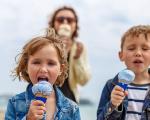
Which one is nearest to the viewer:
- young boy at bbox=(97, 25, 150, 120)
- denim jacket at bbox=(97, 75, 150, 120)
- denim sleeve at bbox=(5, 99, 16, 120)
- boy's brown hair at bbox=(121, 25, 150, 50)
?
denim sleeve at bbox=(5, 99, 16, 120)

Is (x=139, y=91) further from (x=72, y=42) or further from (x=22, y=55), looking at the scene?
(x=72, y=42)

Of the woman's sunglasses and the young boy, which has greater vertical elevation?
the woman's sunglasses

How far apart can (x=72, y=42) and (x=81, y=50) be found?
0.50ft

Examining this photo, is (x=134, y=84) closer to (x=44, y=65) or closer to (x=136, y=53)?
(x=136, y=53)

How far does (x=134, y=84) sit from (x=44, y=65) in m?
0.94

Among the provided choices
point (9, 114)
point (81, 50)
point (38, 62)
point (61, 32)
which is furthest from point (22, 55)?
point (81, 50)

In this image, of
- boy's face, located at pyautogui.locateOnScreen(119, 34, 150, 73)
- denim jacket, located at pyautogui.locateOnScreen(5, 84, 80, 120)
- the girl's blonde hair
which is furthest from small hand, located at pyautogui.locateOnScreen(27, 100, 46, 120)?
boy's face, located at pyautogui.locateOnScreen(119, 34, 150, 73)

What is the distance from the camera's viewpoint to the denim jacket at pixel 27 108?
372 cm

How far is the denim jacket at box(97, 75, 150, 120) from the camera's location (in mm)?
3973

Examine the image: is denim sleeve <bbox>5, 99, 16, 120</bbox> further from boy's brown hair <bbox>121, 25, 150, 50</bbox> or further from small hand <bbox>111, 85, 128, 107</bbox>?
boy's brown hair <bbox>121, 25, 150, 50</bbox>

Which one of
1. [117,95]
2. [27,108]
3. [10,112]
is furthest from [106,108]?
[10,112]

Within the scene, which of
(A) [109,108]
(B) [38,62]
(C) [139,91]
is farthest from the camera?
(C) [139,91]

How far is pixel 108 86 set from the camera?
4.29 metres

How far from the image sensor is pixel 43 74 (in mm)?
3621
